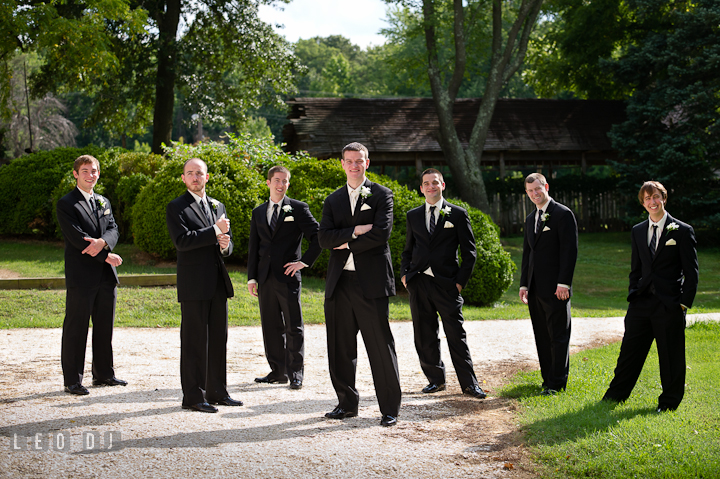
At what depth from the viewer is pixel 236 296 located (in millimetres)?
12328

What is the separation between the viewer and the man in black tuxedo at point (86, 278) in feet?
21.1

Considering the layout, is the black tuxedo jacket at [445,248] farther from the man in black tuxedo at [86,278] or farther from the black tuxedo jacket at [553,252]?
the man in black tuxedo at [86,278]

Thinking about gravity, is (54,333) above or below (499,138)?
below

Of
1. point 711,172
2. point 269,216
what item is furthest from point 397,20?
point 269,216

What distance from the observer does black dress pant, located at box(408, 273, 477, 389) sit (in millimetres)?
6607

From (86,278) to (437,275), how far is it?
3.52 m

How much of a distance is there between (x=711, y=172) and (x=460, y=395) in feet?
64.9

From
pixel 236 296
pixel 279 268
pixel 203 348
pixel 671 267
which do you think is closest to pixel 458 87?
pixel 236 296

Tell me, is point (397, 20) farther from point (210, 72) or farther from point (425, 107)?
point (210, 72)

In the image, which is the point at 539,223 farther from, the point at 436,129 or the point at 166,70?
the point at 436,129

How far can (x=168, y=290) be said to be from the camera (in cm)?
1233

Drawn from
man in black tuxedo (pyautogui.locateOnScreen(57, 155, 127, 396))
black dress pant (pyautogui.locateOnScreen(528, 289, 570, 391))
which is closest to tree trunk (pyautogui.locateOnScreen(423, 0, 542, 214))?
black dress pant (pyautogui.locateOnScreen(528, 289, 570, 391))

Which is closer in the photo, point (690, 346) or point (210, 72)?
point (690, 346)

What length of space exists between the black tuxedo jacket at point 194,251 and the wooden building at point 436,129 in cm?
1934
